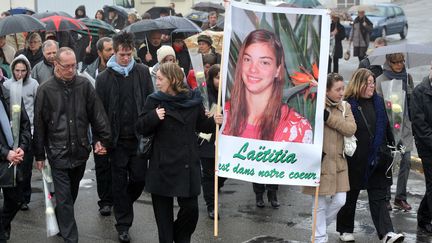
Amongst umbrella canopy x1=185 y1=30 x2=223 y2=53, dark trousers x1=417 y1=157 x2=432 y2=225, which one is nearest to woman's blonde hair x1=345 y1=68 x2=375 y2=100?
dark trousers x1=417 y1=157 x2=432 y2=225

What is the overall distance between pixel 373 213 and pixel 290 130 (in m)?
1.56

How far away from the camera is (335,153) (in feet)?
24.6

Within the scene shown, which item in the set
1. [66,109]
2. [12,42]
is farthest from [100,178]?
[12,42]

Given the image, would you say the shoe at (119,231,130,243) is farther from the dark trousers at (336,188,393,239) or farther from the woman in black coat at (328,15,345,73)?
the woman in black coat at (328,15,345,73)

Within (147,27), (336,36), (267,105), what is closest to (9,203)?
(267,105)

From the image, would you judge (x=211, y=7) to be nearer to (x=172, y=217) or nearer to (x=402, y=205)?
(x=402, y=205)

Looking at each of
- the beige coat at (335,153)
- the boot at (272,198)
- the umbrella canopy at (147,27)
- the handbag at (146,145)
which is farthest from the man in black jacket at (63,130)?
the umbrella canopy at (147,27)

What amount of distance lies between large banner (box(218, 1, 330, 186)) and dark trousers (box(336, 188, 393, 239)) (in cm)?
118

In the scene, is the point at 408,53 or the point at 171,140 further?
the point at 408,53

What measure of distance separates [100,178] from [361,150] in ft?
9.33

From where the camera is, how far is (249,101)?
22.7 feet

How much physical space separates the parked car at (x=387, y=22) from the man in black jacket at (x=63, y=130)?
26353mm

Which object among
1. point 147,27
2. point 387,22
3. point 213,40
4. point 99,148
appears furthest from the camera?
point 387,22

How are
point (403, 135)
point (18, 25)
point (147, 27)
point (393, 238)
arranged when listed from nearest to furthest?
1. point (393, 238)
2. point (403, 135)
3. point (18, 25)
4. point (147, 27)
